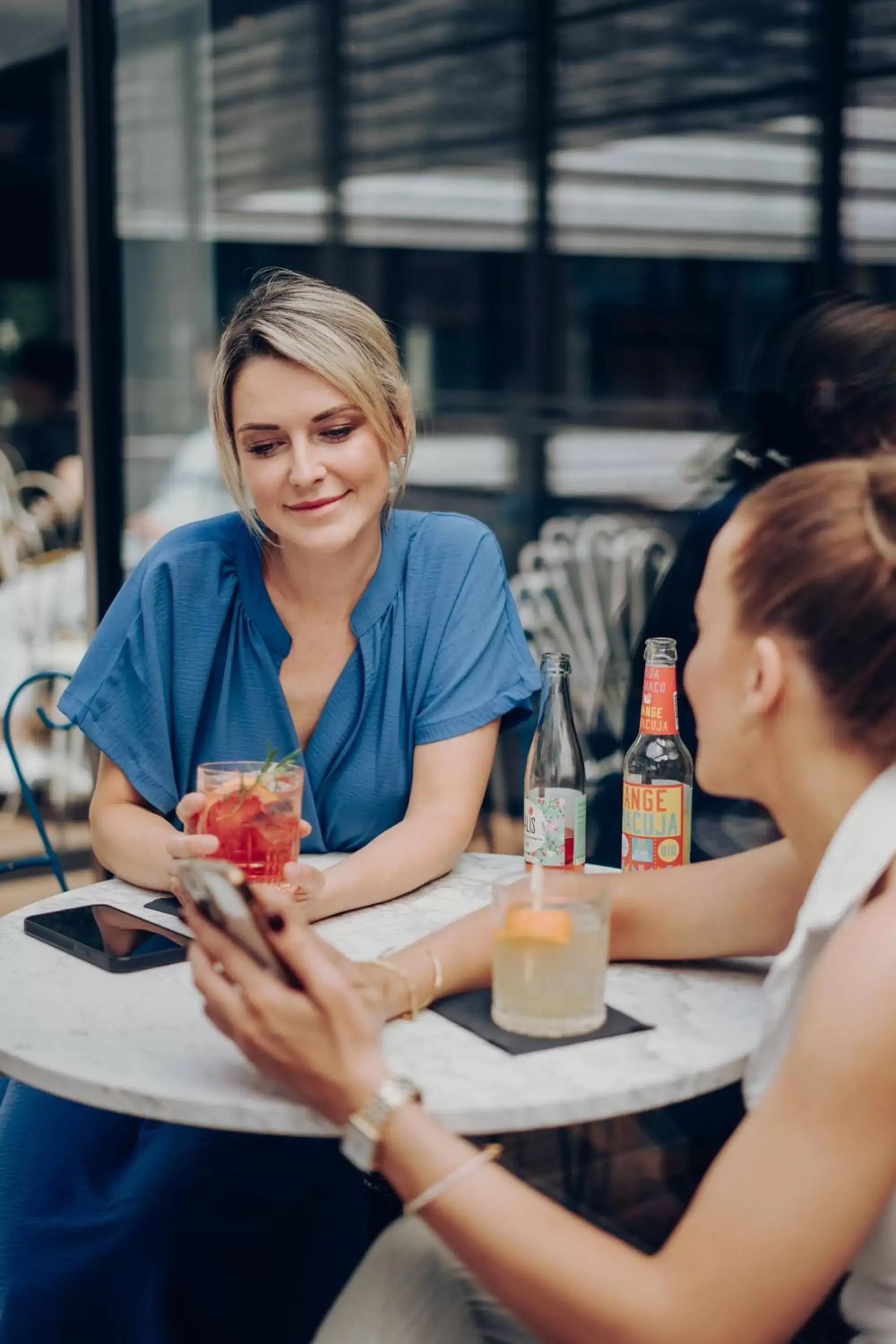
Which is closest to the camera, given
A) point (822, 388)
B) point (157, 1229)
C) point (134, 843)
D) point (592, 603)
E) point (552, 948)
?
point (552, 948)

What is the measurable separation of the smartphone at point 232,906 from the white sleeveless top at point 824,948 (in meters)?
0.36

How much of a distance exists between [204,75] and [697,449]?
1.75 meters

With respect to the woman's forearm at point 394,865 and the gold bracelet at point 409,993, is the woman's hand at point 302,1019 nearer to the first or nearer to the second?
the gold bracelet at point 409,993

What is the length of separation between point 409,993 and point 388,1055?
85 mm

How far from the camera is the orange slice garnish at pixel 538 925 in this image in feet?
3.95

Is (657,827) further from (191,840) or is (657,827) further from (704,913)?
(191,840)

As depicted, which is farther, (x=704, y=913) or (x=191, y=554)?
(x=191, y=554)

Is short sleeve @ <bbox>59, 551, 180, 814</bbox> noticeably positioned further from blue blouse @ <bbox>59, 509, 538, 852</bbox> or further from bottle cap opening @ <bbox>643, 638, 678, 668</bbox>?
→ bottle cap opening @ <bbox>643, 638, 678, 668</bbox>

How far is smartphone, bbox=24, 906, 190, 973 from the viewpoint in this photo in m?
1.42

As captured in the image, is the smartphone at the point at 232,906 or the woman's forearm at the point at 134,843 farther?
the woman's forearm at the point at 134,843

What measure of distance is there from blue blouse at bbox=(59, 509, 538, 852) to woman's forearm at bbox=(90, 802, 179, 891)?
57 mm

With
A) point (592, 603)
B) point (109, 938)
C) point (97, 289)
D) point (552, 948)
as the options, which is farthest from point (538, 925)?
point (97, 289)

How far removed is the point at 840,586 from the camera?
1029 millimetres

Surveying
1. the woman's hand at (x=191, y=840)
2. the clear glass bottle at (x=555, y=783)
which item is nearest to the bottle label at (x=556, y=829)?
the clear glass bottle at (x=555, y=783)
